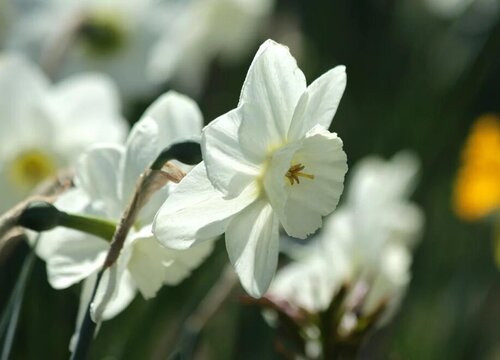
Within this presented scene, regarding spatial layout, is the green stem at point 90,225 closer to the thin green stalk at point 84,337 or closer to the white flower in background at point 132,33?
the thin green stalk at point 84,337

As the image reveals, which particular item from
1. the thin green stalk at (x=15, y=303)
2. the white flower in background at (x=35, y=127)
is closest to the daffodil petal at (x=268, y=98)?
the thin green stalk at (x=15, y=303)

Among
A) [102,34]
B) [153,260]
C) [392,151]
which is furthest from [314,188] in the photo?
[392,151]

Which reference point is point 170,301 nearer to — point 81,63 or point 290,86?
point 81,63

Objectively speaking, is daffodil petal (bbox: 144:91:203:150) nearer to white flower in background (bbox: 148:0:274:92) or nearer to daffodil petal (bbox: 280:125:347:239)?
daffodil petal (bbox: 280:125:347:239)

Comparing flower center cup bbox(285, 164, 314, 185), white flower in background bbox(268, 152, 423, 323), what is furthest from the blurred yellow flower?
flower center cup bbox(285, 164, 314, 185)

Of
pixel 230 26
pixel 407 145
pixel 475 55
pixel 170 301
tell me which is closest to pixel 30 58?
pixel 230 26
